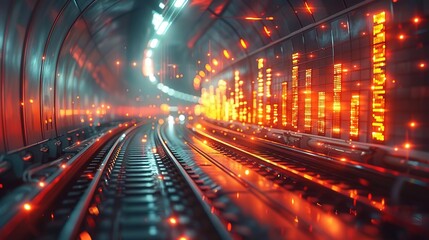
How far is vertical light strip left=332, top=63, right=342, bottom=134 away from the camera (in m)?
14.6

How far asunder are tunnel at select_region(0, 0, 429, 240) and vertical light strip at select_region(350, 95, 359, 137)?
0.04 meters

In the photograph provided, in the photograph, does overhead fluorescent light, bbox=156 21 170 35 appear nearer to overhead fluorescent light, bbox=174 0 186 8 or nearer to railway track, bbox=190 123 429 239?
overhead fluorescent light, bbox=174 0 186 8

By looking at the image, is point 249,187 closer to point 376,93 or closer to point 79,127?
point 376,93

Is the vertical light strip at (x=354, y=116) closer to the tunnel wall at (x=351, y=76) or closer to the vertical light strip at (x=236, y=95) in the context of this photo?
the tunnel wall at (x=351, y=76)

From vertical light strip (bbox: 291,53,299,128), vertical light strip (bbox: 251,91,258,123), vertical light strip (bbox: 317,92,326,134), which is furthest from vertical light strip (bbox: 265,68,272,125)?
vertical light strip (bbox: 317,92,326,134)

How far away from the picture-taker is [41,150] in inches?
490

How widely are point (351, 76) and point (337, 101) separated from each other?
1233 millimetres

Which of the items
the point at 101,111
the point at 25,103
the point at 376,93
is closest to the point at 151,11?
the point at 25,103

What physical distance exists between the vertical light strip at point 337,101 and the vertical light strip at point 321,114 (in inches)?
31.7

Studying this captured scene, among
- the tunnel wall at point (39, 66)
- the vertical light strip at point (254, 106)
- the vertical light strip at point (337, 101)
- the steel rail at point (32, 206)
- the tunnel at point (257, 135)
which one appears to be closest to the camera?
the steel rail at point (32, 206)

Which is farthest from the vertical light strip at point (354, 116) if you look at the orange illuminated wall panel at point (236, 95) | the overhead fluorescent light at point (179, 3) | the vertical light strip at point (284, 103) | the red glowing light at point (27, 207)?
the orange illuminated wall panel at point (236, 95)

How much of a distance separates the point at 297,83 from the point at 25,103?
1112cm

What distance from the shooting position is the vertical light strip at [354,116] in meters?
13.4

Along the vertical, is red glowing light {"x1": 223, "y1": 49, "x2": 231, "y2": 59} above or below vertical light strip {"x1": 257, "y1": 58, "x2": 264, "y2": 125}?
above
